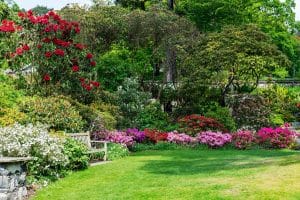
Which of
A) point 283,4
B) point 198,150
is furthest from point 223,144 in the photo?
point 283,4

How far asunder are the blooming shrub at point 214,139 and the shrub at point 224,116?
2455mm

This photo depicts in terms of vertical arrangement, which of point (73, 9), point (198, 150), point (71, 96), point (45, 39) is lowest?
point (198, 150)

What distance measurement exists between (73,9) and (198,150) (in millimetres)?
11103

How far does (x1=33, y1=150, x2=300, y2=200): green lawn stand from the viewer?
7.97 meters

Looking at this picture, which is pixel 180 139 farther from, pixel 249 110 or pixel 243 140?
pixel 249 110

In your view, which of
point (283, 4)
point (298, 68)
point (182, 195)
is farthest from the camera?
point (298, 68)

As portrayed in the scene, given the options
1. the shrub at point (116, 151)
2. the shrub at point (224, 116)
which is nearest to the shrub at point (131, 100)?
the shrub at point (224, 116)

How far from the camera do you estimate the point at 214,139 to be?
16719 millimetres

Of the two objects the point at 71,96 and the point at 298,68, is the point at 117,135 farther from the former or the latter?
the point at 298,68

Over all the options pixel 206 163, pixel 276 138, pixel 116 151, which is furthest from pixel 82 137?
pixel 276 138

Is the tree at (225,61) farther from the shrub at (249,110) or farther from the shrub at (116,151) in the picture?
the shrub at (116,151)

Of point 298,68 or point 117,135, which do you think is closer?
point 117,135

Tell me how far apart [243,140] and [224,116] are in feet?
11.3

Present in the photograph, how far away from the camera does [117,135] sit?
15930 mm
